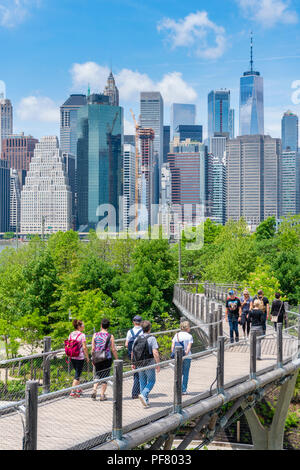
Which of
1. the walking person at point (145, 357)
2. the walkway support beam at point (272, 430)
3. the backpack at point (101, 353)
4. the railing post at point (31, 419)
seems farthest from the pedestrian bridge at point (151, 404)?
the walkway support beam at point (272, 430)

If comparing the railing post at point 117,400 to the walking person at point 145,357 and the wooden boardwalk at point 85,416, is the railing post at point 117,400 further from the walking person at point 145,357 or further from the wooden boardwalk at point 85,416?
the walking person at point 145,357

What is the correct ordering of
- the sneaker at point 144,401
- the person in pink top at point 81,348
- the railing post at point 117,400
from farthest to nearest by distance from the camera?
the person in pink top at point 81,348 → the sneaker at point 144,401 → the railing post at point 117,400

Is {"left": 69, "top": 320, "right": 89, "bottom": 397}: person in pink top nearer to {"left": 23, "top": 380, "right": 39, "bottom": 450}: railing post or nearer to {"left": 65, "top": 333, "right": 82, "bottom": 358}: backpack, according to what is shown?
{"left": 65, "top": 333, "right": 82, "bottom": 358}: backpack

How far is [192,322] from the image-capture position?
31547 millimetres

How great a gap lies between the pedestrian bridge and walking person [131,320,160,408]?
0.64 feet

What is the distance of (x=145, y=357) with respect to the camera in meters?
9.84

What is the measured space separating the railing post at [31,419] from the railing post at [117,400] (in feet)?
4.67

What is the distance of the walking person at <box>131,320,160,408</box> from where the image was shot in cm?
956

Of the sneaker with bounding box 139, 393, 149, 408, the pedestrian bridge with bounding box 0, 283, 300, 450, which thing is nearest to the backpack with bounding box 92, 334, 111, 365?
the pedestrian bridge with bounding box 0, 283, 300, 450

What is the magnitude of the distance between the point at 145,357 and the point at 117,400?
5.12 feet

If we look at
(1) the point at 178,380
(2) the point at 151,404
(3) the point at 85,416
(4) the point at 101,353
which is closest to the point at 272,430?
(1) the point at 178,380

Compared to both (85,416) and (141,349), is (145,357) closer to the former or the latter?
(141,349)

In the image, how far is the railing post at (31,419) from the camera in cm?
708

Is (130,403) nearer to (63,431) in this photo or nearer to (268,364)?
(63,431)
